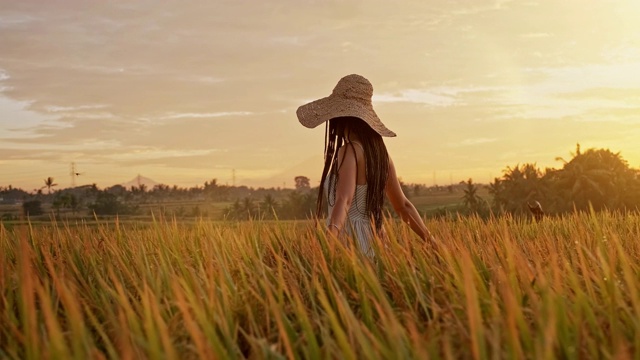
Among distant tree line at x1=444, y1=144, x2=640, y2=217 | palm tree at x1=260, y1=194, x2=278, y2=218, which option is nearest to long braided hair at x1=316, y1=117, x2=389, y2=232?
palm tree at x1=260, y1=194, x2=278, y2=218

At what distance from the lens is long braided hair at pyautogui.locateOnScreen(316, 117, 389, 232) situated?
417 cm

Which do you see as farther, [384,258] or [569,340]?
[384,258]

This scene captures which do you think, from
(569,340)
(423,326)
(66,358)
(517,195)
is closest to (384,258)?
(423,326)

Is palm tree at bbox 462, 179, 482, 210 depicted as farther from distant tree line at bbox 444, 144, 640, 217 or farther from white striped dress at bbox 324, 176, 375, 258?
white striped dress at bbox 324, 176, 375, 258

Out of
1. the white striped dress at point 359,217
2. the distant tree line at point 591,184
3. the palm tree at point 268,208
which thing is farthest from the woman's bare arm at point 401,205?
the distant tree line at point 591,184

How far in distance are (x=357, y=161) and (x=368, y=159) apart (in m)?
0.08

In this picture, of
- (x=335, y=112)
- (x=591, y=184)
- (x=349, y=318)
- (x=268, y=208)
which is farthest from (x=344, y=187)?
(x=591, y=184)

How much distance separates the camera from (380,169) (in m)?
4.20

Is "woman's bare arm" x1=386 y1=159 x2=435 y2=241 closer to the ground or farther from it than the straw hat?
closer to the ground

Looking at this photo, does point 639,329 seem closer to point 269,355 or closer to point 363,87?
point 269,355

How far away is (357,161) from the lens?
4.14 m

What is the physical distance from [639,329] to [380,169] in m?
2.20

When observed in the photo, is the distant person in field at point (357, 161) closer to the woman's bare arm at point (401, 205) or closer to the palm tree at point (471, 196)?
the woman's bare arm at point (401, 205)

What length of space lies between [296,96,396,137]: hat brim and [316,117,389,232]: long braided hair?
6cm
